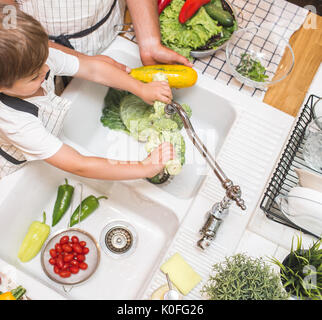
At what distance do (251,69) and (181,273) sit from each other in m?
0.75

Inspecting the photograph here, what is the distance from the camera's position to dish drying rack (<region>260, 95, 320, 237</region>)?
1013mm

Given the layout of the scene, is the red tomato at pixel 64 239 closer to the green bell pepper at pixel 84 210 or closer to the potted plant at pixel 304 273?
the green bell pepper at pixel 84 210

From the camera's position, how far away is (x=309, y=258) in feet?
2.92

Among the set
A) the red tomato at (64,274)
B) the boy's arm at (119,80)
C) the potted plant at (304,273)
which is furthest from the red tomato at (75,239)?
the potted plant at (304,273)

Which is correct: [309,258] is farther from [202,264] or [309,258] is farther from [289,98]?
[289,98]

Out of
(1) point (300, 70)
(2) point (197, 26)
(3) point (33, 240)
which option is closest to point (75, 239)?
(3) point (33, 240)

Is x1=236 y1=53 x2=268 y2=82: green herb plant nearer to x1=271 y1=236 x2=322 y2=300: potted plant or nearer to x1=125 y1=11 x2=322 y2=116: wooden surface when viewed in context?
x1=125 y1=11 x2=322 y2=116: wooden surface

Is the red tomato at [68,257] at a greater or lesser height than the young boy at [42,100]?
lesser

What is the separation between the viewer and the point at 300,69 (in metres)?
1.27

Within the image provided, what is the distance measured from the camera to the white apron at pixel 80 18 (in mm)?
1094

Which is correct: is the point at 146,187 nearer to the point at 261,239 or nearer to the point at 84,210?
the point at 84,210

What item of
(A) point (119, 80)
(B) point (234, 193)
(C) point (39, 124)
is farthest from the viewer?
(A) point (119, 80)

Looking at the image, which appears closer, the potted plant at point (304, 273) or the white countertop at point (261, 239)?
the potted plant at point (304, 273)
